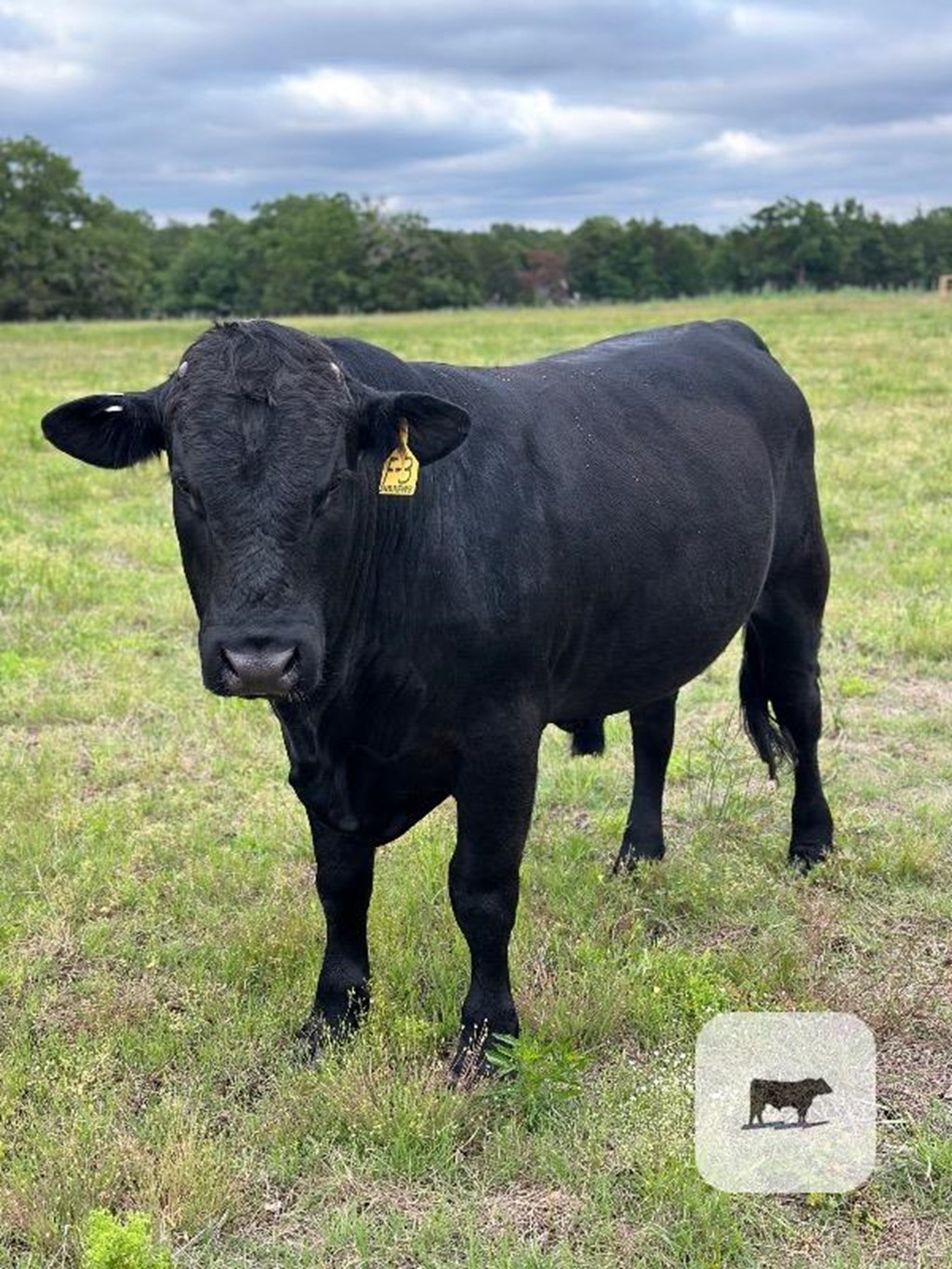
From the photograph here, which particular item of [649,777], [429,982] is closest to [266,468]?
[429,982]

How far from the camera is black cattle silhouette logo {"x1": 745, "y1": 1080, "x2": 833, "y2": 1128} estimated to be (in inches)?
142

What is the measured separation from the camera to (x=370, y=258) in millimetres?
96500

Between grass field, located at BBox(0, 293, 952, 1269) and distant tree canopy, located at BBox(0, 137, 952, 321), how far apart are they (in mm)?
80925

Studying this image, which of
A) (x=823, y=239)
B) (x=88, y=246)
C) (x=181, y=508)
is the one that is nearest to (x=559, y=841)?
(x=181, y=508)

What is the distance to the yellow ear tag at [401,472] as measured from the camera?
351 centimetres

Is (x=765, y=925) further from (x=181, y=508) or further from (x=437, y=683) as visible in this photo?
(x=181, y=508)

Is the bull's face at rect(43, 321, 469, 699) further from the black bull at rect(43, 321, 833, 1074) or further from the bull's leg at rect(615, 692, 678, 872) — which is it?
the bull's leg at rect(615, 692, 678, 872)

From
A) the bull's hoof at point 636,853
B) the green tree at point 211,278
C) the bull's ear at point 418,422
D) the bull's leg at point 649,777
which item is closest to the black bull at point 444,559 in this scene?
the bull's ear at point 418,422

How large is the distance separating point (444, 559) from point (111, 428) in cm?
96

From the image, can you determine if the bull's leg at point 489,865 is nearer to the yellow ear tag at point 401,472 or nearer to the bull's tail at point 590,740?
the yellow ear tag at point 401,472

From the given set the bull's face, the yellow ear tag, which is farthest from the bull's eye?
the yellow ear tag

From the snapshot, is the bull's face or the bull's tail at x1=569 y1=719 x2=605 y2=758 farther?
the bull's tail at x1=569 y1=719 x2=605 y2=758

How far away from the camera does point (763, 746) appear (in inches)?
232

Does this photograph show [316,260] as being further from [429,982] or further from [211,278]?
Result: [429,982]
